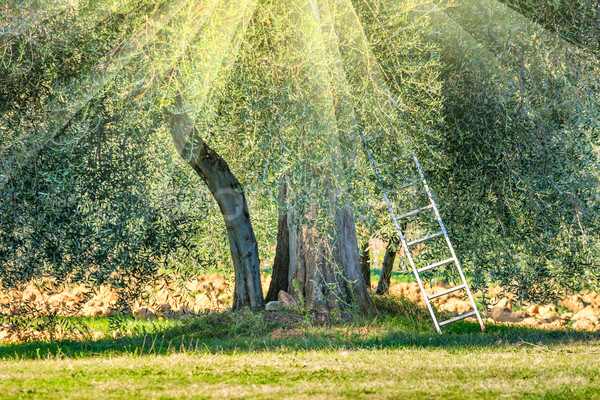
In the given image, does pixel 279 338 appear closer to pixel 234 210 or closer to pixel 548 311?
pixel 234 210

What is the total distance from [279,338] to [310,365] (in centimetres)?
273

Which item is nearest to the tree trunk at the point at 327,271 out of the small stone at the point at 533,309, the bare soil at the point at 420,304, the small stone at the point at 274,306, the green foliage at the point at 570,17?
the small stone at the point at 274,306

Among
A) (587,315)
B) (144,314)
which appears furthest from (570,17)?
(144,314)

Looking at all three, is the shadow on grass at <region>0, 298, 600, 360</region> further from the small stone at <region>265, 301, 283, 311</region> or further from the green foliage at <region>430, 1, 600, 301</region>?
the green foliage at <region>430, 1, 600, 301</region>

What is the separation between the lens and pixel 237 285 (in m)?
10.8

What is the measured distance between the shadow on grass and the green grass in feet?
0.08

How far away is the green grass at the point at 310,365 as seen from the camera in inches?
198

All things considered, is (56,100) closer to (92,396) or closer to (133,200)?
(133,200)

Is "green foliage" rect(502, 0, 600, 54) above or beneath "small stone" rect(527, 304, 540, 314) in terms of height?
above

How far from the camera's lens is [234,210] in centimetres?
Result: 1019

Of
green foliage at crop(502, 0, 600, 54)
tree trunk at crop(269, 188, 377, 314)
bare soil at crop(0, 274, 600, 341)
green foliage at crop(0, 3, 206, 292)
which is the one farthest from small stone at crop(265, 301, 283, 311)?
green foliage at crop(502, 0, 600, 54)

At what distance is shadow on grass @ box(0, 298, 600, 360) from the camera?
26.7ft

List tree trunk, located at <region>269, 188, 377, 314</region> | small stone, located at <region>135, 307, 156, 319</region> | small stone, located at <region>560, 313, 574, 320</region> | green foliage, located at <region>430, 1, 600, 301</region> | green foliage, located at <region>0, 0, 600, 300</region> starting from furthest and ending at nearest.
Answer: small stone, located at <region>560, 313, 574, 320</region>, small stone, located at <region>135, 307, 156, 319</region>, tree trunk, located at <region>269, 188, 377, 314</region>, green foliage, located at <region>430, 1, 600, 301</region>, green foliage, located at <region>0, 0, 600, 300</region>

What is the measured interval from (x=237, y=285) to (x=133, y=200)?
2.89 m
